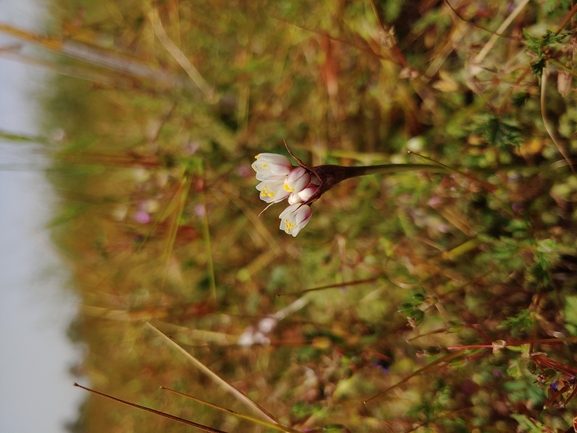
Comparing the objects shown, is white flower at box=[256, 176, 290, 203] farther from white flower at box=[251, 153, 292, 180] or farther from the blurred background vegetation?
the blurred background vegetation

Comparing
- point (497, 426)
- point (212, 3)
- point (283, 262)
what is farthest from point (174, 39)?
point (497, 426)

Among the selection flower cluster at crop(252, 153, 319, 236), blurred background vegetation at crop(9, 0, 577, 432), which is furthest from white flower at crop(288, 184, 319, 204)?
blurred background vegetation at crop(9, 0, 577, 432)

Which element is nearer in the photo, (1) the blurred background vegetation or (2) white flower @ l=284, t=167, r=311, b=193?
(2) white flower @ l=284, t=167, r=311, b=193

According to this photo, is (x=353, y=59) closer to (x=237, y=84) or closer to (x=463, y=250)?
(x=237, y=84)

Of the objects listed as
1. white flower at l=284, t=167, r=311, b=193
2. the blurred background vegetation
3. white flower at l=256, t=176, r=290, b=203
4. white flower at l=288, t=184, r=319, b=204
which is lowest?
the blurred background vegetation

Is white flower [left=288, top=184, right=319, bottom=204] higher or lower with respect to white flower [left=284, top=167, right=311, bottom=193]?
lower

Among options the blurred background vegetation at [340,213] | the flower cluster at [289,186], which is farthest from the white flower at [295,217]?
the blurred background vegetation at [340,213]

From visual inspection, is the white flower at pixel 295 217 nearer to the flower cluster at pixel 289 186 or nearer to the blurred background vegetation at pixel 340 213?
the flower cluster at pixel 289 186
